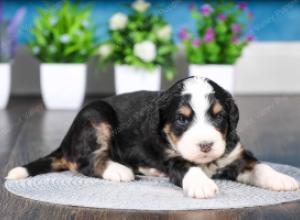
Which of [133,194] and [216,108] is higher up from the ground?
[216,108]

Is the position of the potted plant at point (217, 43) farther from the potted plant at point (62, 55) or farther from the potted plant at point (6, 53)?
Result: the potted plant at point (6, 53)

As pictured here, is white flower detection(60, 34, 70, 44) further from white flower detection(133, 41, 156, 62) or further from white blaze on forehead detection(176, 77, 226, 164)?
white blaze on forehead detection(176, 77, 226, 164)

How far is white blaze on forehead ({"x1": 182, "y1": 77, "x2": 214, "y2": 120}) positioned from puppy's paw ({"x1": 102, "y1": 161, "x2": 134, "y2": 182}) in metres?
0.50

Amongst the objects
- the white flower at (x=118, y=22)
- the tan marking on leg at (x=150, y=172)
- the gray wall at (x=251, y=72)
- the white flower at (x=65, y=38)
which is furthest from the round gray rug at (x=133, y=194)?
the gray wall at (x=251, y=72)

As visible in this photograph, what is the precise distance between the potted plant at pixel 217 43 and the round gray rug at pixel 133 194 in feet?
11.7

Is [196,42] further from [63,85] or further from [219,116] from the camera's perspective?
[219,116]

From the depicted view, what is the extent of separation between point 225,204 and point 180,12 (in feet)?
17.9

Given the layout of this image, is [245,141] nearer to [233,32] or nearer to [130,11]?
[233,32]

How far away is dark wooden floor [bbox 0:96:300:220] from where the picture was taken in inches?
115

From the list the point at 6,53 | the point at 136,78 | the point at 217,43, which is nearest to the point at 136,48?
the point at 136,78

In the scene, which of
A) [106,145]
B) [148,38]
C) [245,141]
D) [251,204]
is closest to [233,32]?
[148,38]

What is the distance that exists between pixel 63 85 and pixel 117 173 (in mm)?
3683

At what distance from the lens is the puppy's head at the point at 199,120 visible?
321 centimetres

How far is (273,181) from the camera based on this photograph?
334 centimetres
